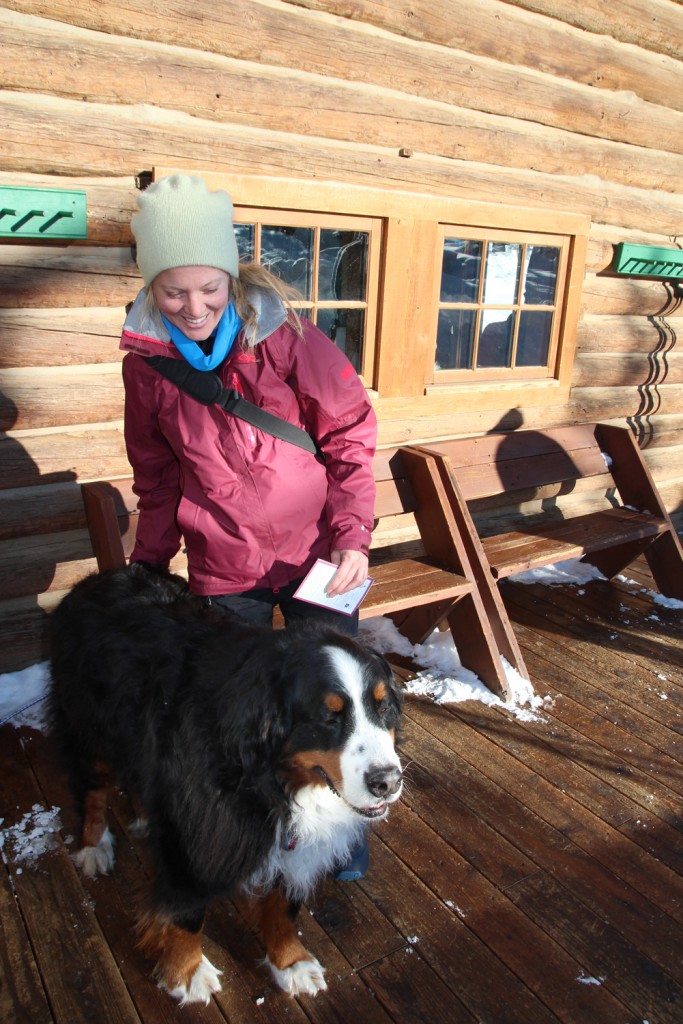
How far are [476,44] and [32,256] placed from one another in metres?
2.61

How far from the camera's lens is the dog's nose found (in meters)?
1.68

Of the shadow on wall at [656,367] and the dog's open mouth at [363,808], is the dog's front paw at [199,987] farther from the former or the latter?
the shadow on wall at [656,367]

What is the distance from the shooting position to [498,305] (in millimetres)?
4746

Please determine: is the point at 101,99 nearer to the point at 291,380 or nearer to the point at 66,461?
the point at 66,461

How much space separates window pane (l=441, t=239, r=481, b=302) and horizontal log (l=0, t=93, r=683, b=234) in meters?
0.28

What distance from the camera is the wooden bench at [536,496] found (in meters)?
3.76

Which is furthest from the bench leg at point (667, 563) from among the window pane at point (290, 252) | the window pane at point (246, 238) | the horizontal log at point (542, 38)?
the window pane at point (246, 238)

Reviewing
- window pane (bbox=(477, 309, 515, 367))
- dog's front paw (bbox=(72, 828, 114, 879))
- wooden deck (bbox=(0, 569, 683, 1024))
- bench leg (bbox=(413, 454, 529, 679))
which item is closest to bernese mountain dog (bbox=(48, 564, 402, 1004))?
wooden deck (bbox=(0, 569, 683, 1024))

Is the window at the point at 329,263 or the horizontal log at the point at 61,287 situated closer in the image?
the horizontal log at the point at 61,287

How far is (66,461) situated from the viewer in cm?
351

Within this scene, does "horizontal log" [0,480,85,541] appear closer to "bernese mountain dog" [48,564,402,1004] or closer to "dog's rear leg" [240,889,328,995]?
"bernese mountain dog" [48,564,402,1004]

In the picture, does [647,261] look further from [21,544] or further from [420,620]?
[21,544]

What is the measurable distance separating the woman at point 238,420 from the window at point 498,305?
7.95 feet

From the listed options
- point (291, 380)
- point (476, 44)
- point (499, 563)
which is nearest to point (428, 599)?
point (499, 563)
